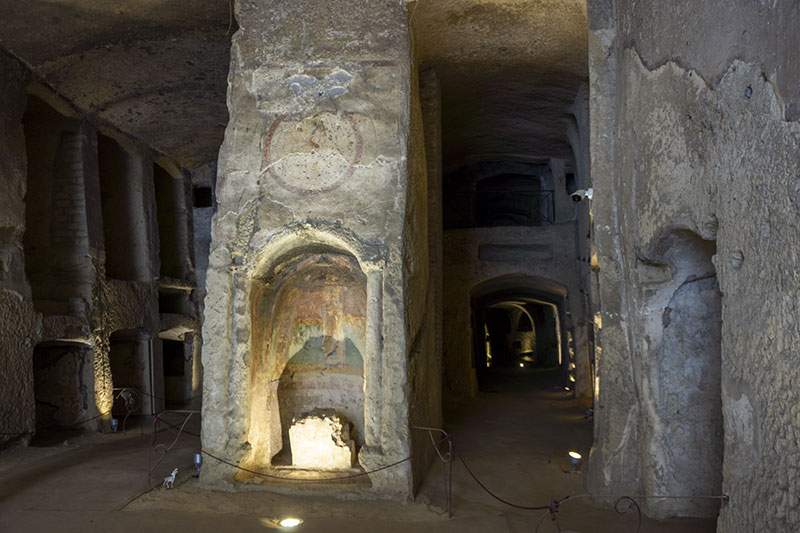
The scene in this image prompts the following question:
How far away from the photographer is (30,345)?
7844 mm

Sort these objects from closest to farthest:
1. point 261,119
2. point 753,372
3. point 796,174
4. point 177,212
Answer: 1. point 796,174
2. point 753,372
3. point 261,119
4. point 177,212

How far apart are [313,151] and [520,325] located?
17339 mm

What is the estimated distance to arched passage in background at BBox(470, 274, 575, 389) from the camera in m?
13.4

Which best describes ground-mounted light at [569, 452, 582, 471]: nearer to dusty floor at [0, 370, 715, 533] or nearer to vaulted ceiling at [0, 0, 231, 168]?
dusty floor at [0, 370, 715, 533]

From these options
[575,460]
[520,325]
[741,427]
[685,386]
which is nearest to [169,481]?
[575,460]

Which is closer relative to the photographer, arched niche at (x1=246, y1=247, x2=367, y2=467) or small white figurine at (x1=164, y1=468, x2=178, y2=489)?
small white figurine at (x1=164, y1=468, x2=178, y2=489)

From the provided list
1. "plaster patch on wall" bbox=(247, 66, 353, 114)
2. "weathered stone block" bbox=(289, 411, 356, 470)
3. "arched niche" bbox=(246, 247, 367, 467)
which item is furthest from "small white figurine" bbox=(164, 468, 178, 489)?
"plaster patch on wall" bbox=(247, 66, 353, 114)

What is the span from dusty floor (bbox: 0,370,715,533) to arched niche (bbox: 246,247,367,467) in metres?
1.12

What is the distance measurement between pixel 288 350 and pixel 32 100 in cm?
585

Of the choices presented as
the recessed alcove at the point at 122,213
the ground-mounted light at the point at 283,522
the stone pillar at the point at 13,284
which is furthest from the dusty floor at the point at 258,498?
the recessed alcove at the point at 122,213

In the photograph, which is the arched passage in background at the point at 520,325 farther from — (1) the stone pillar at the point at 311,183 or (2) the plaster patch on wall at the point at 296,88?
(2) the plaster patch on wall at the point at 296,88

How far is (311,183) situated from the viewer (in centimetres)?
605

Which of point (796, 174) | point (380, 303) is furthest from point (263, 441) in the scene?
point (796, 174)

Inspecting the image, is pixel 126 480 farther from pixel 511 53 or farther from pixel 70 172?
pixel 511 53
